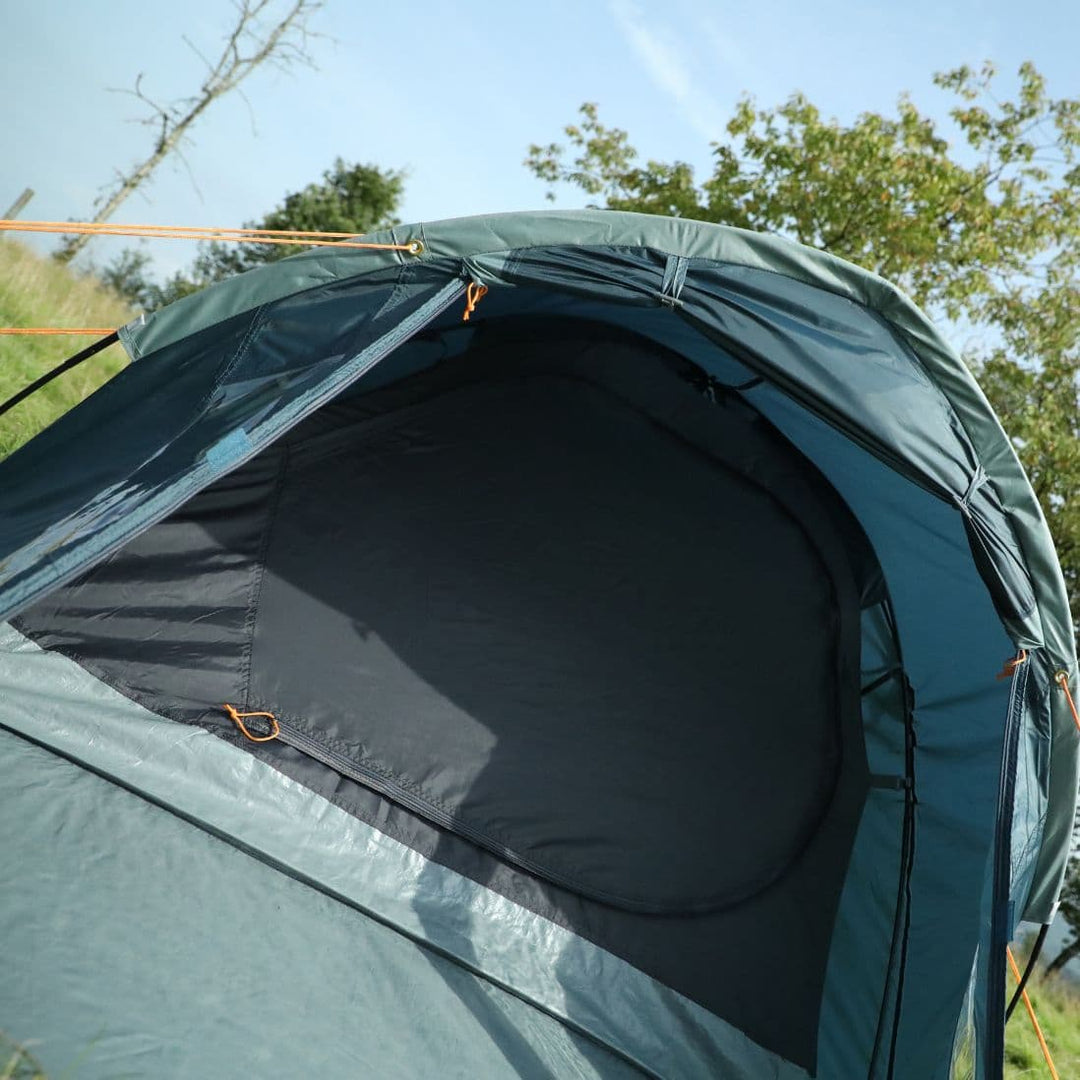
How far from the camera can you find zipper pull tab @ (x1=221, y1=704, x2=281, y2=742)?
2.53 m

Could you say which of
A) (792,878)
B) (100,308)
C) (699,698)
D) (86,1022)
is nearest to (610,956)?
(792,878)

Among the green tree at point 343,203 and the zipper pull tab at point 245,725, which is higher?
the green tree at point 343,203

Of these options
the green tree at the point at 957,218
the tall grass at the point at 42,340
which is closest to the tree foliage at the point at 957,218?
the green tree at the point at 957,218

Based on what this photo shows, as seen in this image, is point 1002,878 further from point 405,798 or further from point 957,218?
point 957,218

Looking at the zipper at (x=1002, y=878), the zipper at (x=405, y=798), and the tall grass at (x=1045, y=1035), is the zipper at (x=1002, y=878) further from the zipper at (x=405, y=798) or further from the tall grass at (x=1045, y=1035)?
the tall grass at (x=1045, y=1035)

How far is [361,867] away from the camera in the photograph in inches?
96.0

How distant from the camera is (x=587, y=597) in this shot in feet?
9.14

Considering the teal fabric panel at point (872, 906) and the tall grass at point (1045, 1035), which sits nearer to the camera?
the teal fabric panel at point (872, 906)

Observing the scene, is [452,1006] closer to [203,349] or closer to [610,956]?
[610,956]

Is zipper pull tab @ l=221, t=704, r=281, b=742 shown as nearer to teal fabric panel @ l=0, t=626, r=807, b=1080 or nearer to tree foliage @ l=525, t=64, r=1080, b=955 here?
teal fabric panel @ l=0, t=626, r=807, b=1080

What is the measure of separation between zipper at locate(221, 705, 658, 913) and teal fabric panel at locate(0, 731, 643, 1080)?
12.9 inches

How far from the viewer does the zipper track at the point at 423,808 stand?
8.43 feet

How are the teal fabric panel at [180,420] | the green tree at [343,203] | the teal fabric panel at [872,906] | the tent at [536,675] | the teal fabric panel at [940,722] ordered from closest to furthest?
the teal fabric panel at [180,420] < the tent at [536,675] < the teal fabric panel at [940,722] < the teal fabric panel at [872,906] < the green tree at [343,203]

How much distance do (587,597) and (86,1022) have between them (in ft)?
5.29
